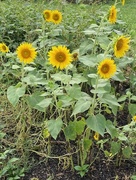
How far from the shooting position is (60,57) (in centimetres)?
194

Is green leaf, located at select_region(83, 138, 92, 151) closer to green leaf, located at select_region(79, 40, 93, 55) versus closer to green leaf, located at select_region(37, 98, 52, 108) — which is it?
green leaf, located at select_region(37, 98, 52, 108)

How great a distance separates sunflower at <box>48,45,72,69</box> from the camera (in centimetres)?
192

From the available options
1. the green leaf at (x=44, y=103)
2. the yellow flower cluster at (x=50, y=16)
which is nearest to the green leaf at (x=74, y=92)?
the green leaf at (x=44, y=103)

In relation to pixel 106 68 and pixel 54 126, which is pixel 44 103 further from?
pixel 106 68

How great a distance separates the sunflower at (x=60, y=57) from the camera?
6.31 ft

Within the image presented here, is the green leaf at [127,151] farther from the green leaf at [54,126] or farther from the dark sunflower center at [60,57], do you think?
the dark sunflower center at [60,57]

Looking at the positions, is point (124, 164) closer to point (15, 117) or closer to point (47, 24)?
point (15, 117)

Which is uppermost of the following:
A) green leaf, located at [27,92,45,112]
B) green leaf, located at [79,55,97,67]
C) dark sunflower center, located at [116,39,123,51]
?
dark sunflower center, located at [116,39,123,51]

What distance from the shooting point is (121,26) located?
3881 mm

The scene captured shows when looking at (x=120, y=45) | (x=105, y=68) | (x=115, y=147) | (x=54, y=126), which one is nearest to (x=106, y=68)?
(x=105, y=68)

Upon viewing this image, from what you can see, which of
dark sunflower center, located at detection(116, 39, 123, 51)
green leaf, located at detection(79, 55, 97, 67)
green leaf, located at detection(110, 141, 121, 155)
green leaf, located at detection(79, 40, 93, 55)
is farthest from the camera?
green leaf, located at detection(79, 40, 93, 55)

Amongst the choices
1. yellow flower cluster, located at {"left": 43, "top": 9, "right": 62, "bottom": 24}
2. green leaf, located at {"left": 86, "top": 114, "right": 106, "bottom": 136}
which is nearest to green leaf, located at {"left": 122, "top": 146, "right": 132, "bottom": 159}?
green leaf, located at {"left": 86, "top": 114, "right": 106, "bottom": 136}

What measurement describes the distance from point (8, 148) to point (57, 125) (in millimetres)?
492

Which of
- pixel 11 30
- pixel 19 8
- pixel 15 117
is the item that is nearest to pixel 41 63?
pixel 15 117
